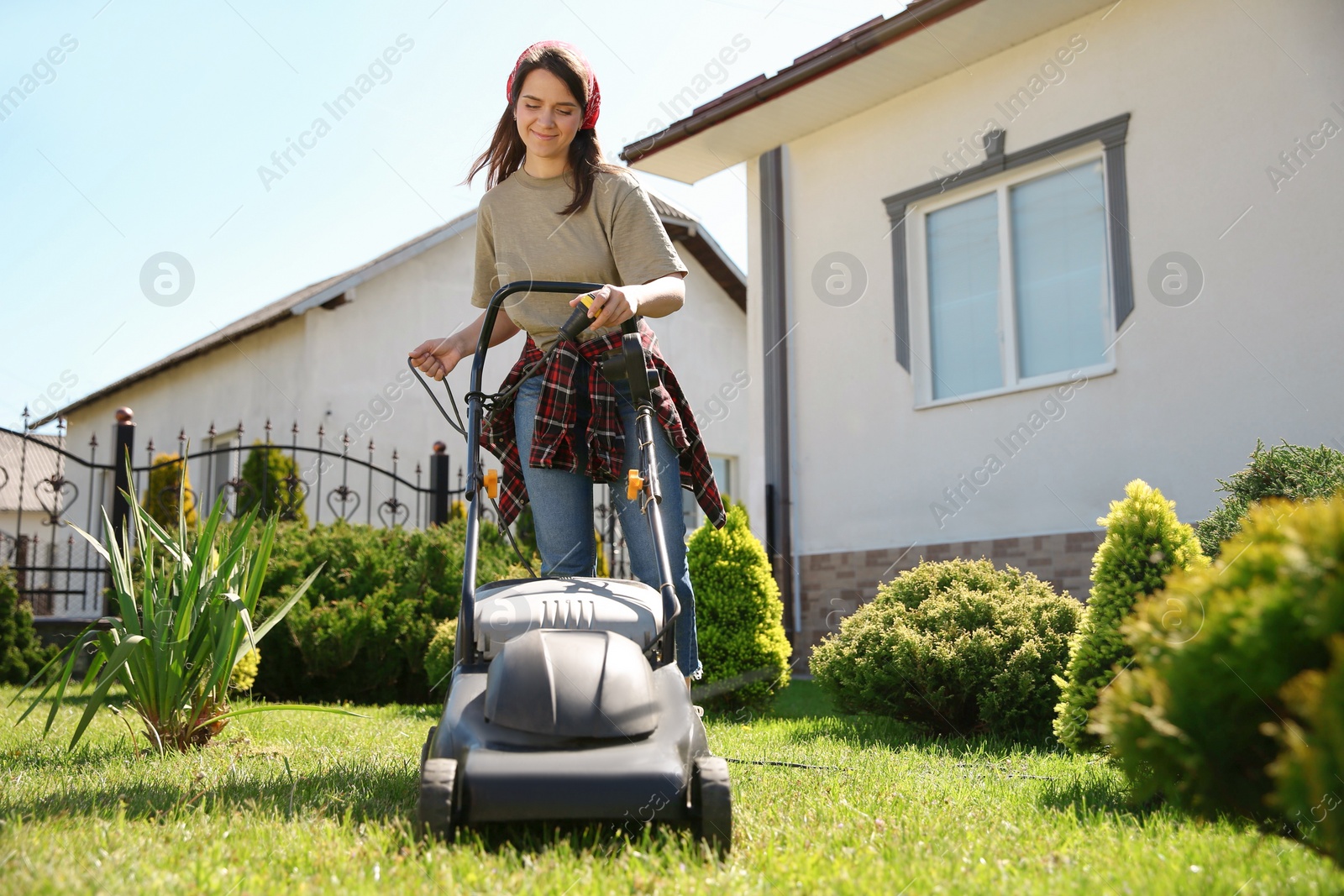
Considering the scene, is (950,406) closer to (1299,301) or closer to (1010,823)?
(1299,301)

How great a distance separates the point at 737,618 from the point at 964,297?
309 centimetres

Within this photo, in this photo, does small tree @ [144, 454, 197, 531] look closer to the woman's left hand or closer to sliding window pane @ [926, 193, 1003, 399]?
sliding window pane @ [926, 193, 1003, 399]

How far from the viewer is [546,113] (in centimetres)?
308

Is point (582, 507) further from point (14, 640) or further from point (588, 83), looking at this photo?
point (14, 640)

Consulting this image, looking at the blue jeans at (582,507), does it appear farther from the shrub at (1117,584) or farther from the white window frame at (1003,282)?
the white window frame at (1003,282)

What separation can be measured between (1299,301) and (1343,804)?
4965 millimetres

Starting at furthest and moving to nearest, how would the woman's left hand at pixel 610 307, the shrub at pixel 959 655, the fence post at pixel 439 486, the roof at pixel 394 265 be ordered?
the roof at pixel 394 265, the fence post at pixel 439 486, the shrub at pixel 959 655, the woman's left hand at pixel 610 307

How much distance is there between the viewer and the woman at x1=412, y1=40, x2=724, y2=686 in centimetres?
300

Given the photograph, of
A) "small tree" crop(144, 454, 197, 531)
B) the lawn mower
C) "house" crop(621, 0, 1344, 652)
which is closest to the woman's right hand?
the lawn mower

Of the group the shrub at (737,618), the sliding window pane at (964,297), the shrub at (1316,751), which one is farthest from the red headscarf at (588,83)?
the sliding window pane at (964,297)

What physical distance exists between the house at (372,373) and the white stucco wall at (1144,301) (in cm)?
651

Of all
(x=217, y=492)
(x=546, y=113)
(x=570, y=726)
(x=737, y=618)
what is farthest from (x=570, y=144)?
(x=217, y=492)

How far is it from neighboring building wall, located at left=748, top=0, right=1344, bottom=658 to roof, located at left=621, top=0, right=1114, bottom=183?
16 centimetres

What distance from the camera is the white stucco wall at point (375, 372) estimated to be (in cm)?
1430
